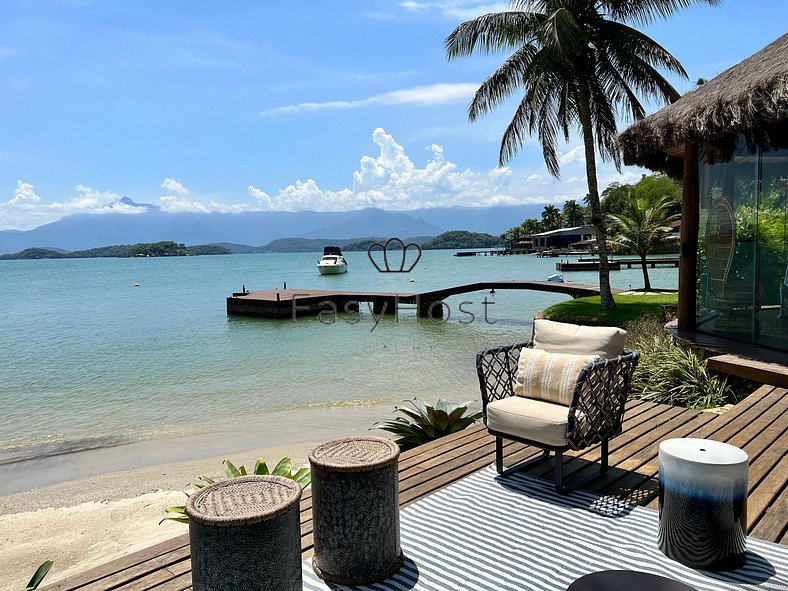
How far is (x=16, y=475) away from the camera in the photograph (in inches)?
279

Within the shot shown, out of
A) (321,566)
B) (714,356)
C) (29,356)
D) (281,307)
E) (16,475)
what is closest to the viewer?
(321,566)

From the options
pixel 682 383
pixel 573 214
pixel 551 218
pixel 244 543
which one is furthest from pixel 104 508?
pixel 551 218

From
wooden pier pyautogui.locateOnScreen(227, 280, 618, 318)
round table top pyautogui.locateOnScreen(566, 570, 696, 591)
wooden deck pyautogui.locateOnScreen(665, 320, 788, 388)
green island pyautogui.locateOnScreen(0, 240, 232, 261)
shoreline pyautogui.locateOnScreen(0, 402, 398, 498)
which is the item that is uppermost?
green island pyautogui.locateOnScreen(0, 240, 232, 261)

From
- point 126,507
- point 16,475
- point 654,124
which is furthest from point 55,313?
point 654,124

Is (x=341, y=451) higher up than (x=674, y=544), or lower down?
higher up

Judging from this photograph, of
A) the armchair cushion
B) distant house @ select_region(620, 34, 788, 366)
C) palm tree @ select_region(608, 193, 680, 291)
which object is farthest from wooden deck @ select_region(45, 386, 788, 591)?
palm tree @ select_region(608, 193, 680, 291)

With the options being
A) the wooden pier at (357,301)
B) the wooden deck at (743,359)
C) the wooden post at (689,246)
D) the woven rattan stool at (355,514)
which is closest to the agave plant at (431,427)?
the woven rattan stool at (355,514)

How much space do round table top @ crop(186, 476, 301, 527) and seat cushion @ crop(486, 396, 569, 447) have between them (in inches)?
69.4

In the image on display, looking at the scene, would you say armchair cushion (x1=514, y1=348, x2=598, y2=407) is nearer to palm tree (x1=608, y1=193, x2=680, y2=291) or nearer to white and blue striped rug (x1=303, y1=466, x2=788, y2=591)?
white and blue striped rug (x1=303, y1=466, x2=788, y2=591)

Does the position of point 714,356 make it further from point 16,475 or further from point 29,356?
point 29,356

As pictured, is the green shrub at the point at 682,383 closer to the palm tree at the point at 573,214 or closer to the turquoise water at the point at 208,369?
the turquoise water at the point at 208,369

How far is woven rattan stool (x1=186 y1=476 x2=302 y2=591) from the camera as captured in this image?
2.10 m

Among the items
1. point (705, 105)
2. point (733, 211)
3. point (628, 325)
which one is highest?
point (705, 105)

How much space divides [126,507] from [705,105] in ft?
25.8
